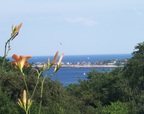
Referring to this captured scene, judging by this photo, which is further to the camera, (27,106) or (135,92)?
(135,92)

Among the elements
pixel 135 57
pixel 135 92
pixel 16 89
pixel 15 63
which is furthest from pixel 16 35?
pixel 135 57

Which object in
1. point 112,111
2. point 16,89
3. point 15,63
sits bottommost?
point 112,111

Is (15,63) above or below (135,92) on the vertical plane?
above

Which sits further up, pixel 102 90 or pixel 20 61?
pixel 20 61

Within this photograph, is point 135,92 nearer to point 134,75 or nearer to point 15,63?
point 134,75

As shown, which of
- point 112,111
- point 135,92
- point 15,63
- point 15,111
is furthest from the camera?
point 135,92

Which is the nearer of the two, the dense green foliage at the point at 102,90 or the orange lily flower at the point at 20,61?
the orange lily flower at the point at 20,61

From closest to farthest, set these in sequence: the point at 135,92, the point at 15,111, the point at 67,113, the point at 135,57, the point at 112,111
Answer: the point at 15,111, the point at 67,113, the point at 112,111, the point at 135,92, the point at 135,57

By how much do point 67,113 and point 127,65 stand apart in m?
20.6

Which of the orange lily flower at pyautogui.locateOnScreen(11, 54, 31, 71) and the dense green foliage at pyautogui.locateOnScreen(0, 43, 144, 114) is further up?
the orange lily flower at pyautogui.locateOnScreen(11, 54, 31, 71)

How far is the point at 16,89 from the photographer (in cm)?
2153

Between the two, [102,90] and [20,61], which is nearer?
[20,61]

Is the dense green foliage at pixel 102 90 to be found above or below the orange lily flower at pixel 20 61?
below

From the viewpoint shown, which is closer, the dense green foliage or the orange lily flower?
the orange lily flower
